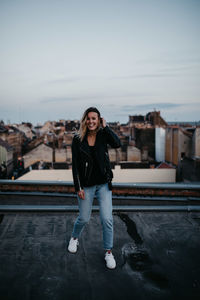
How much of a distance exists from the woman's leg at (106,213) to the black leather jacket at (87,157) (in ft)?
0.44

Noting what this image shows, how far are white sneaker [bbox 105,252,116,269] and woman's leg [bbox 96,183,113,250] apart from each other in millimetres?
78

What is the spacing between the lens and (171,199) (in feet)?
14.8

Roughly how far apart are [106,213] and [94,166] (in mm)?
581

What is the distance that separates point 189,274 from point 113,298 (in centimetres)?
95

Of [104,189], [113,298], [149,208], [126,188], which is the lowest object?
[113,298]

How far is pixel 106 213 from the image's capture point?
2.94 m

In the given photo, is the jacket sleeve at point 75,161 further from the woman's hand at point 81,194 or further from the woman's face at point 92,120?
the woman's face at point 92,120

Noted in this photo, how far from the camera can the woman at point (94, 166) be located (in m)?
2.95

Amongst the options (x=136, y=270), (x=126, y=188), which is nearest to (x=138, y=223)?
(x=126, y=188)

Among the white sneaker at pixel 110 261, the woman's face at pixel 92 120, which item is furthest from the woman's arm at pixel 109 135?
the white sneaker at pixel 110 261

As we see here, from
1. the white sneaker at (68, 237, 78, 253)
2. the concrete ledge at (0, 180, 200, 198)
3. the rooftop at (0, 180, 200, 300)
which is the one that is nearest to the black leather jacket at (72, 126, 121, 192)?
the white sneaker at (68, 237, 78, 253)

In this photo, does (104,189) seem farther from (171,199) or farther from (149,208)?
(171,199)

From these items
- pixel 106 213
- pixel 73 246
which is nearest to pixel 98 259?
pixel 73 246

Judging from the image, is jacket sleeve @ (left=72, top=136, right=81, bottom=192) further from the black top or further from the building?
the building
